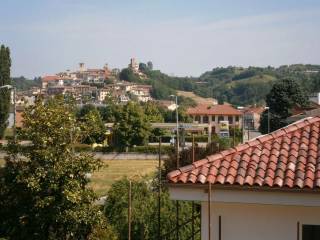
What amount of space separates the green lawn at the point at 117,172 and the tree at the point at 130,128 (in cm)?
663

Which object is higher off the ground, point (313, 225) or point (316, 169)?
point (316, 169)

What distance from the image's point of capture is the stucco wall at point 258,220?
26.4 feet

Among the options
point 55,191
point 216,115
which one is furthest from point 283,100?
point 55,191

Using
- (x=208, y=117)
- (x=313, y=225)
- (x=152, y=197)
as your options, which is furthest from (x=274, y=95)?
(x=313, y=225)

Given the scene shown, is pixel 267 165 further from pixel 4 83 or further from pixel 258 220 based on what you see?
pixel 4 83

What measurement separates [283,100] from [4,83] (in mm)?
35816

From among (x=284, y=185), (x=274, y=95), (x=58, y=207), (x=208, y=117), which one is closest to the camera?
(x=284, y=185)

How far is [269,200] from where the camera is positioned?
25.6 ft

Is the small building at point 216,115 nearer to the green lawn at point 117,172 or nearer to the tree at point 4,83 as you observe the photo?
the tree at point 4,83

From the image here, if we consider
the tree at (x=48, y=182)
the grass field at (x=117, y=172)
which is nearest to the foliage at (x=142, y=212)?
the tree at (x=48, y=182)

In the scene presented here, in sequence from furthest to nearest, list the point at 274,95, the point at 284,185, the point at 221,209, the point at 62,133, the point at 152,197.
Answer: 1. the point at 274,95
2. the point at 152,197
3. the point at 62,133
4. the point at 221,209
5. the point at 284,185

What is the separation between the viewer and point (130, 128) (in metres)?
65.7

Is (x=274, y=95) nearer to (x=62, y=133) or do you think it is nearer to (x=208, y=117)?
(x=208, y=117)

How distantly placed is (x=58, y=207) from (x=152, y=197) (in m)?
3.36
